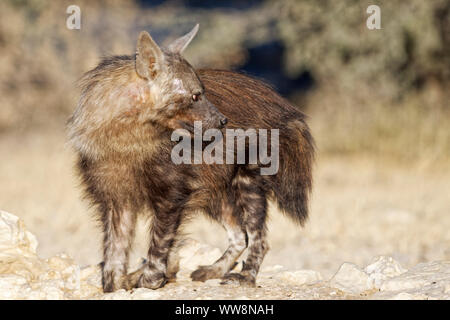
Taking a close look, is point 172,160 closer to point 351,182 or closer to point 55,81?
point 351,182

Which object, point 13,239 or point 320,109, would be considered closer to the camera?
point 13,239

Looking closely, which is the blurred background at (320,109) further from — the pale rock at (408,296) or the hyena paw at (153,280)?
the pale rock at (408,296)

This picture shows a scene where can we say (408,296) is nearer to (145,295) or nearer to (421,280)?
(421,280)

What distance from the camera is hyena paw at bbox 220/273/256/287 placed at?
5594mm

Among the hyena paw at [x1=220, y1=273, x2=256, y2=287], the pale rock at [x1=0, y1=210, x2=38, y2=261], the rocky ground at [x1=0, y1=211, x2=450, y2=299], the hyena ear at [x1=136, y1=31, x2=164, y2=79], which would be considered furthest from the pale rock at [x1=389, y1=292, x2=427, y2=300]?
the pale rock at [x1=0, y1=210, x2=38, y2=261]

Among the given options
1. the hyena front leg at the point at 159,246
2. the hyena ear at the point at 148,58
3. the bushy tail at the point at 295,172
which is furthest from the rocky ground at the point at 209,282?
the hyena ear at the point at 148,58

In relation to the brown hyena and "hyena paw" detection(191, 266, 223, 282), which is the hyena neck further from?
"hyena paw" detection(191, 266, 223, 282)

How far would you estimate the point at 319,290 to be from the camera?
16.9ft

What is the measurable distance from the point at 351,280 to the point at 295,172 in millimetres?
1277

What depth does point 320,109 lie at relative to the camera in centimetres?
1712

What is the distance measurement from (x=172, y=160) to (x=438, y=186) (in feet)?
26.7

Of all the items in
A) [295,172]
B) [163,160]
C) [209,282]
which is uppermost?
[163,160]

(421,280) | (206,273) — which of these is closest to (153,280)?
(206,273)

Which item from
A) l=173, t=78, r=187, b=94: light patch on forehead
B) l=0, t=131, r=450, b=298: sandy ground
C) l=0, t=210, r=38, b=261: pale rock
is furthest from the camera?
l=0, t=131, r=450, b=298: sandy ground
